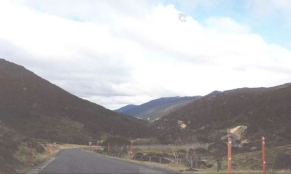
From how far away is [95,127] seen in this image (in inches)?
5022

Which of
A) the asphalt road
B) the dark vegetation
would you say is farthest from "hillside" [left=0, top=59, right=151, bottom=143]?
the asphalt road

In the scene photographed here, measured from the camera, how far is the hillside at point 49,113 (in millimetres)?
103438

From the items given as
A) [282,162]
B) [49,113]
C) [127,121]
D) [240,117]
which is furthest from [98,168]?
[127,121]

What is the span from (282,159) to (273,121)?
5617 cm

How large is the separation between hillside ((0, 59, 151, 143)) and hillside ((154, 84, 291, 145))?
19.9 metres

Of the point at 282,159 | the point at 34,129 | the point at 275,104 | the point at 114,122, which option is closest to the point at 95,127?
the point at 114,122

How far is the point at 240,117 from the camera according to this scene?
107500mm

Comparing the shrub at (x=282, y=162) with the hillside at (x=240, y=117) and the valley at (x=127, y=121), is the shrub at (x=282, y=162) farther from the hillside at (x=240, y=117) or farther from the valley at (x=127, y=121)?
the hillside at (x=240, y=117)

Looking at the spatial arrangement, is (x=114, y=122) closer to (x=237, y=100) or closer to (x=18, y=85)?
(x=18, y=85)

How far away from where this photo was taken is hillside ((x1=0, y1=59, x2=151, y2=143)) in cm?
10344

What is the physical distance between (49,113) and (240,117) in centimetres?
6214

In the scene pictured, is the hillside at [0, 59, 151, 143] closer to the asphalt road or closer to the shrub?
the shrub

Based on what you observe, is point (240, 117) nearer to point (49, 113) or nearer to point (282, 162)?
point (49, 113)

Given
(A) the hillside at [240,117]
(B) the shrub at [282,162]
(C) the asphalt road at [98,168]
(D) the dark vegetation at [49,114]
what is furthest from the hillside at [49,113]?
(C) the asphalt road at [98,168]
